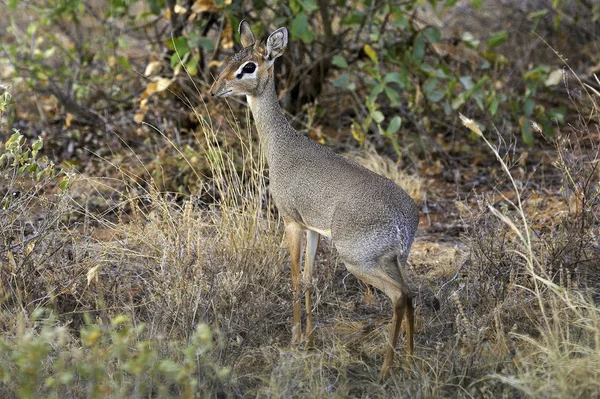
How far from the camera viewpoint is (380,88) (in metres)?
6.75

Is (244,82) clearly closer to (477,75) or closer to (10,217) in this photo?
(10,217)

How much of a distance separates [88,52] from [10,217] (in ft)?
13.3

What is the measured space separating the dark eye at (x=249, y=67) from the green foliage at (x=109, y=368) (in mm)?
1410

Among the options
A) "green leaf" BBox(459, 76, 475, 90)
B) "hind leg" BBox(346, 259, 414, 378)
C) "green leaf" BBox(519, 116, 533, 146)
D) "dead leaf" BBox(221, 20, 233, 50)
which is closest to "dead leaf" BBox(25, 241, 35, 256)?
"hind leg" BBox(346, 259, 414, 378)

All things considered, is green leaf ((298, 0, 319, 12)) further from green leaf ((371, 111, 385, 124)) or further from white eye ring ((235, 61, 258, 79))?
white eye ring ((235, 61, 258, 79))

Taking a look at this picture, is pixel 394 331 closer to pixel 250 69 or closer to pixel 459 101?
pixel 250 69

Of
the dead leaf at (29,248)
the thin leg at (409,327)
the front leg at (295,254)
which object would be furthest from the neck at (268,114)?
the dead leaf at (29,248)

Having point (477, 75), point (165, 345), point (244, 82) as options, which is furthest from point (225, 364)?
point (477, 75)

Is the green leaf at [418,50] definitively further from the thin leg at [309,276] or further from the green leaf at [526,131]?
the thin leg at [309,276]

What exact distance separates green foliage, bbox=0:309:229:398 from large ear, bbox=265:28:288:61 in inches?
61.1

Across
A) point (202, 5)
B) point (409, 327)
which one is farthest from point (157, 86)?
point (409, 327)

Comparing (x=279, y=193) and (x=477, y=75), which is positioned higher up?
(x=279, y=193)

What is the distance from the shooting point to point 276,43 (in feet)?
15.3

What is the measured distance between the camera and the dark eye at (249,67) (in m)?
4.57
